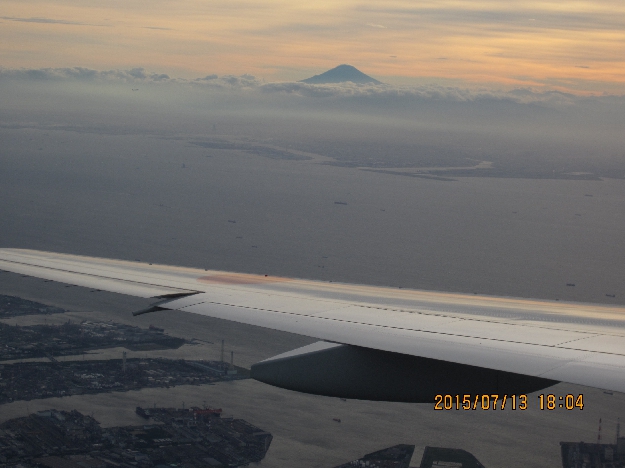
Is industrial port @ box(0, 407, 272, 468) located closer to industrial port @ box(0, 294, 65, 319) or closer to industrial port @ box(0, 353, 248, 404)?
industrial port @ box(0, 353, 248, 404)

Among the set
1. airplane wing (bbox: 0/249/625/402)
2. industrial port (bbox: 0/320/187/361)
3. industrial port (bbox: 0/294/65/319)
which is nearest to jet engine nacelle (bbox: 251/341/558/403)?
airplane wing (bbox: 0/249/625/402)

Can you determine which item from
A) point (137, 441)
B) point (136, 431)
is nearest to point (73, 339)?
point (136, 431)

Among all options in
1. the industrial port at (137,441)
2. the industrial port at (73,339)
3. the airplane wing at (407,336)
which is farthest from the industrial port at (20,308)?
the airplane wing at (407,336)

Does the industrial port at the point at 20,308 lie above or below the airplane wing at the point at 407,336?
below

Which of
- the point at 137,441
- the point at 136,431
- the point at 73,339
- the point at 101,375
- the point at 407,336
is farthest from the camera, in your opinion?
the point at 73,339

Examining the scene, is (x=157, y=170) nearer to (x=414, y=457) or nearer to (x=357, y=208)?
(x=357, y=208)

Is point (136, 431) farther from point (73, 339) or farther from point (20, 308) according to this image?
point (20, 308)

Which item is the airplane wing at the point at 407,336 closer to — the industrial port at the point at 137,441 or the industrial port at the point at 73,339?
the industrial port at the point at 137,441

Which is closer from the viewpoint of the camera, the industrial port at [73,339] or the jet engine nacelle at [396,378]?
the jet engine nacelle at [396,378]

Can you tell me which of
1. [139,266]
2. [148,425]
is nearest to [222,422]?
[148,425]
